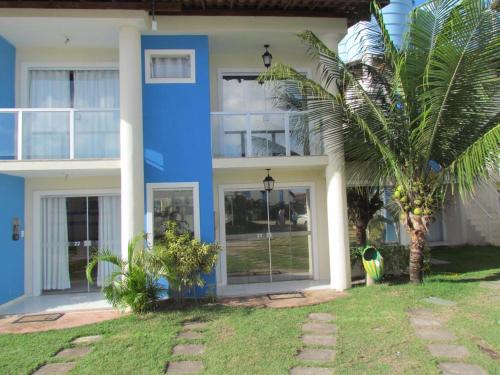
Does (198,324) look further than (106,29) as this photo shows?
No

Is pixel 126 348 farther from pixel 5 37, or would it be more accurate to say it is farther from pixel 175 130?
pixel 5 37

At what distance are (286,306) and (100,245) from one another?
16.2 feet

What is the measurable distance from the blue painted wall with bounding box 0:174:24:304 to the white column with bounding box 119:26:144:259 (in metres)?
2.71

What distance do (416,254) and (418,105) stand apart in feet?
10.2

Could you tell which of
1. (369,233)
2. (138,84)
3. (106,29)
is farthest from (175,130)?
(369,233)

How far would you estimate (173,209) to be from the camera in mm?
9547

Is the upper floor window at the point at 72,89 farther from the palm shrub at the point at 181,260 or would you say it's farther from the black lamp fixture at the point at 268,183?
the black lamp fixture at the point at 268,183

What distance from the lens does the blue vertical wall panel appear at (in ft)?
30.7

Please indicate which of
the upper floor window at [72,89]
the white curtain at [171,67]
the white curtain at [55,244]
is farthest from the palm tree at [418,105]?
the white curtain at [55,244]

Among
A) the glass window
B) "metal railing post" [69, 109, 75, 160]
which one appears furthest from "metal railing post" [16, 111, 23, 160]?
the glass window

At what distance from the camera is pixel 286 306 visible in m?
8.52

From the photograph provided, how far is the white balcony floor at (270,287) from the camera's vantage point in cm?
996

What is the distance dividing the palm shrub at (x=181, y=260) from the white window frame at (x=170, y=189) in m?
0.34

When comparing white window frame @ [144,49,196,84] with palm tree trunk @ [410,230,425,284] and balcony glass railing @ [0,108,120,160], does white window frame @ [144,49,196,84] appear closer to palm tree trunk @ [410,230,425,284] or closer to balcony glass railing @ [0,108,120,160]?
balcony glass railing @ [0,108,120,160]
